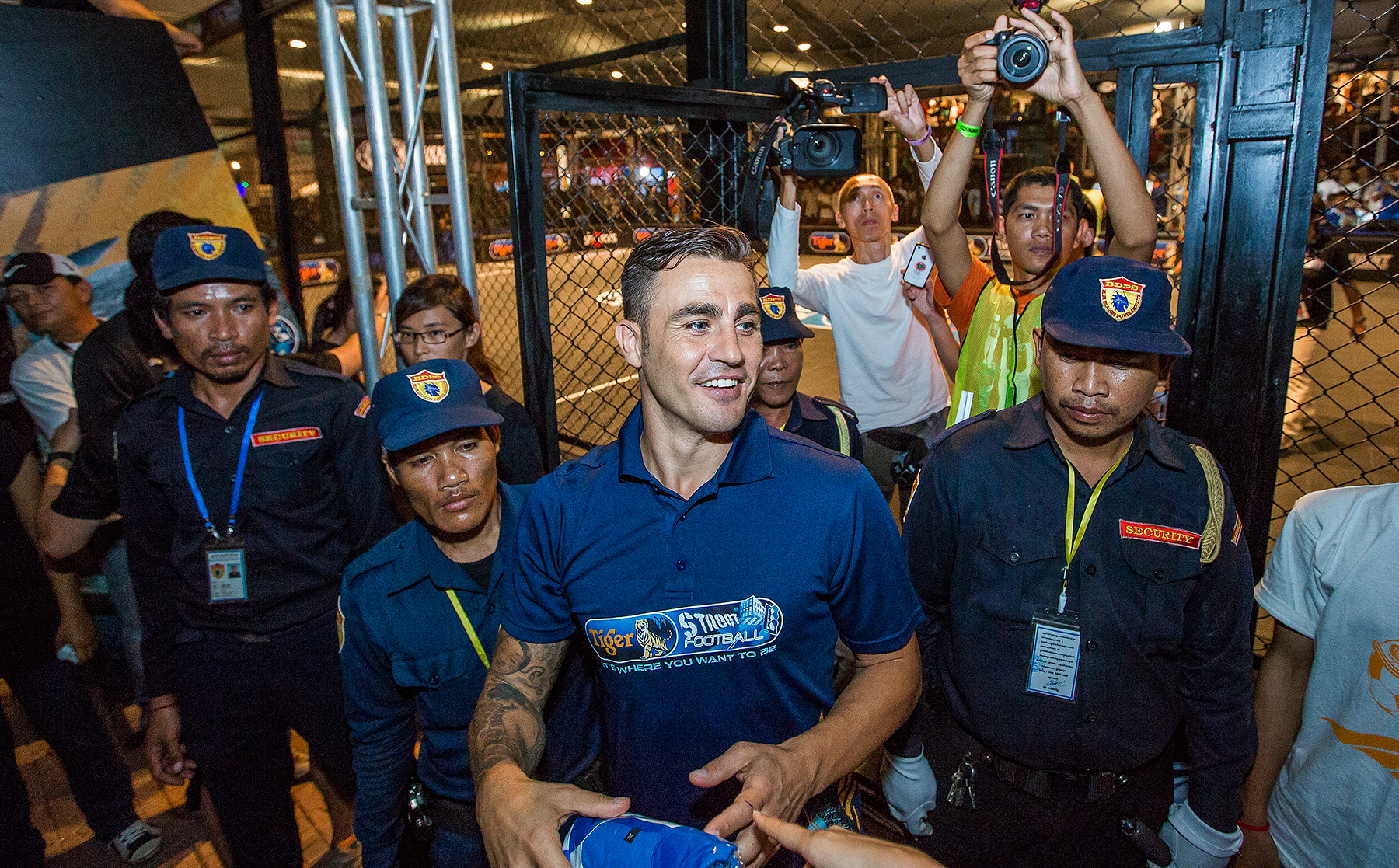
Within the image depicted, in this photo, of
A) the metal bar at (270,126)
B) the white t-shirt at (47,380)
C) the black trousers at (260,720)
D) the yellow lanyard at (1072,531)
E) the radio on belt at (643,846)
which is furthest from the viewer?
the metal bar at (270,126)

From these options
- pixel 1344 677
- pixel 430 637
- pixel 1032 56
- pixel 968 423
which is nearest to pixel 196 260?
pixel 430 637

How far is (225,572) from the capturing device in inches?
96.8

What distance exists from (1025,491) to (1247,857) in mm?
1065

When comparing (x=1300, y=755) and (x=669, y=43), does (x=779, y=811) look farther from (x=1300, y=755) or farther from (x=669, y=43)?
(x=669, y=43)

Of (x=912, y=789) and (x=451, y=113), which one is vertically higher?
(x=451, y=113)

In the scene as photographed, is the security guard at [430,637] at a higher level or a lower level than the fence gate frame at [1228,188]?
lower

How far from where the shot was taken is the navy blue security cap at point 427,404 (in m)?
2.04

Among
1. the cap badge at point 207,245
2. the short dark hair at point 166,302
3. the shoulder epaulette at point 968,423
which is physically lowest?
the shoulder epaulette at point 968,423

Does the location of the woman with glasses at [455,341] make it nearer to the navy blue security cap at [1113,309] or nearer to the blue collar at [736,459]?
the blue collar at [736,459]

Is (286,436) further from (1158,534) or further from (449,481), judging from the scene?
(1158,534)

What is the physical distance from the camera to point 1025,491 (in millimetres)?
2006

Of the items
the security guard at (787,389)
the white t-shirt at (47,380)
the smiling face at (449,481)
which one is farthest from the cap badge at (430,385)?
the white t-shirt at (47,380)

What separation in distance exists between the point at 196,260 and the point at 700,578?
6.78 feet

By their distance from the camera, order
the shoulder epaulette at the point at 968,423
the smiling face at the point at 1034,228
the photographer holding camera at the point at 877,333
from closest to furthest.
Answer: the shoulder epaulette at the point at 968,423 → the smiling face at the point at 1034,228 → the photographer holding camera at the point at 877,333
